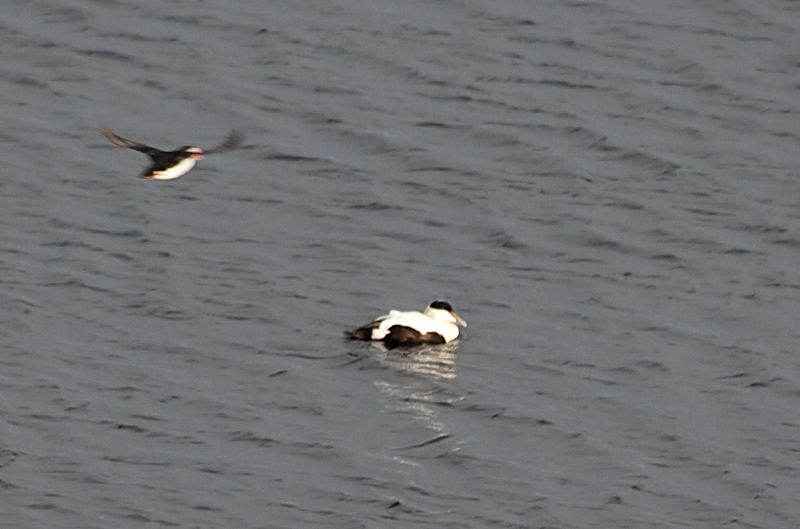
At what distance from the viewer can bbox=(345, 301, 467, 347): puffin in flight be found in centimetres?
1861

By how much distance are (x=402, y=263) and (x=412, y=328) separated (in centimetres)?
219

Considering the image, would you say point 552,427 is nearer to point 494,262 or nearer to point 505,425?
point 505,425

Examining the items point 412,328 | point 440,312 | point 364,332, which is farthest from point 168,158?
point 440,312

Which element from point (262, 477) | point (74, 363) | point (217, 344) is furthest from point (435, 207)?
point (262, 477)

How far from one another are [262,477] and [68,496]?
168 cm

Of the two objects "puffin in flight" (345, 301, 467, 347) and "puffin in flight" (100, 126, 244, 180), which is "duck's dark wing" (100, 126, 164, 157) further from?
"puffin in flight" (345, 301, 467, 347)

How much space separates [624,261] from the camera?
825 inches

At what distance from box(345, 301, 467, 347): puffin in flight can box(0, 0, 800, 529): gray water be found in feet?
0.61

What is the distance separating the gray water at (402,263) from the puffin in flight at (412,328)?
0.19 metres

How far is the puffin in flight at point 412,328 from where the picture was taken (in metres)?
18.6

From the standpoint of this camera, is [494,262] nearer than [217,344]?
No

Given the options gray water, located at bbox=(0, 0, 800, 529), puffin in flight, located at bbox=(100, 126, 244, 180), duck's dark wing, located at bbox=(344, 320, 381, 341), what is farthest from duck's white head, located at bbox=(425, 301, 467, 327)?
puffin in flight, located at bbox=(100, 126, 244, 180)

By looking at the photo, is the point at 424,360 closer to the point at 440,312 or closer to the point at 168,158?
the point at 440,312

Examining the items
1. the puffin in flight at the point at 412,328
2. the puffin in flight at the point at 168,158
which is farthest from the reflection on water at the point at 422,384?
the puffin in flight at the point at 168,158
